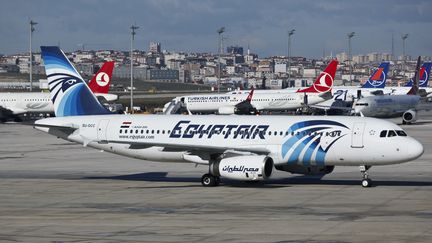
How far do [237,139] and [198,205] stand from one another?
841 cm

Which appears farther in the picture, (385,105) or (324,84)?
(324,84)

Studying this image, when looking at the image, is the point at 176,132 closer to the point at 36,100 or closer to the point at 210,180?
the point at 210,180

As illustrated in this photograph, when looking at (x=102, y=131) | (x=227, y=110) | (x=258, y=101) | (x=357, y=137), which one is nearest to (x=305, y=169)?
(x=357, y=137)

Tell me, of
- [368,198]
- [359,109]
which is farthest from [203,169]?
[359,109]

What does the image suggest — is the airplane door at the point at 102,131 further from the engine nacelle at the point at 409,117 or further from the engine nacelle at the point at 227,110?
the engine nacelle at the point at 227,110

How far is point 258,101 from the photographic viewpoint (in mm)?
131250

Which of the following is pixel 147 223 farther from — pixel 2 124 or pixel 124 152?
pixel 2 124

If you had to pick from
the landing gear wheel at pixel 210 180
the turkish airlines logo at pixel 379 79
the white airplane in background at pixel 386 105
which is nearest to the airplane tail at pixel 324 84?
the white airplane in background at pixel 386 105

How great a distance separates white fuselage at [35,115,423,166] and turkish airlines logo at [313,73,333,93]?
82.6 meters

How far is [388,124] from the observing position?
46406 millimetres

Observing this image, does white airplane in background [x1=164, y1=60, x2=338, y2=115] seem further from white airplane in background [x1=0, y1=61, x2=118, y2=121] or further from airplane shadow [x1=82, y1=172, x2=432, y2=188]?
airplane shadow [x1=82, y1=172, x2=432, y2=188]

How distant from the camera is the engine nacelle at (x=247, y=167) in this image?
1775 inches

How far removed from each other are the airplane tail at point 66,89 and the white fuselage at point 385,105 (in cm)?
6565

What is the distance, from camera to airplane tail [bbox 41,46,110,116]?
53.0 meters
